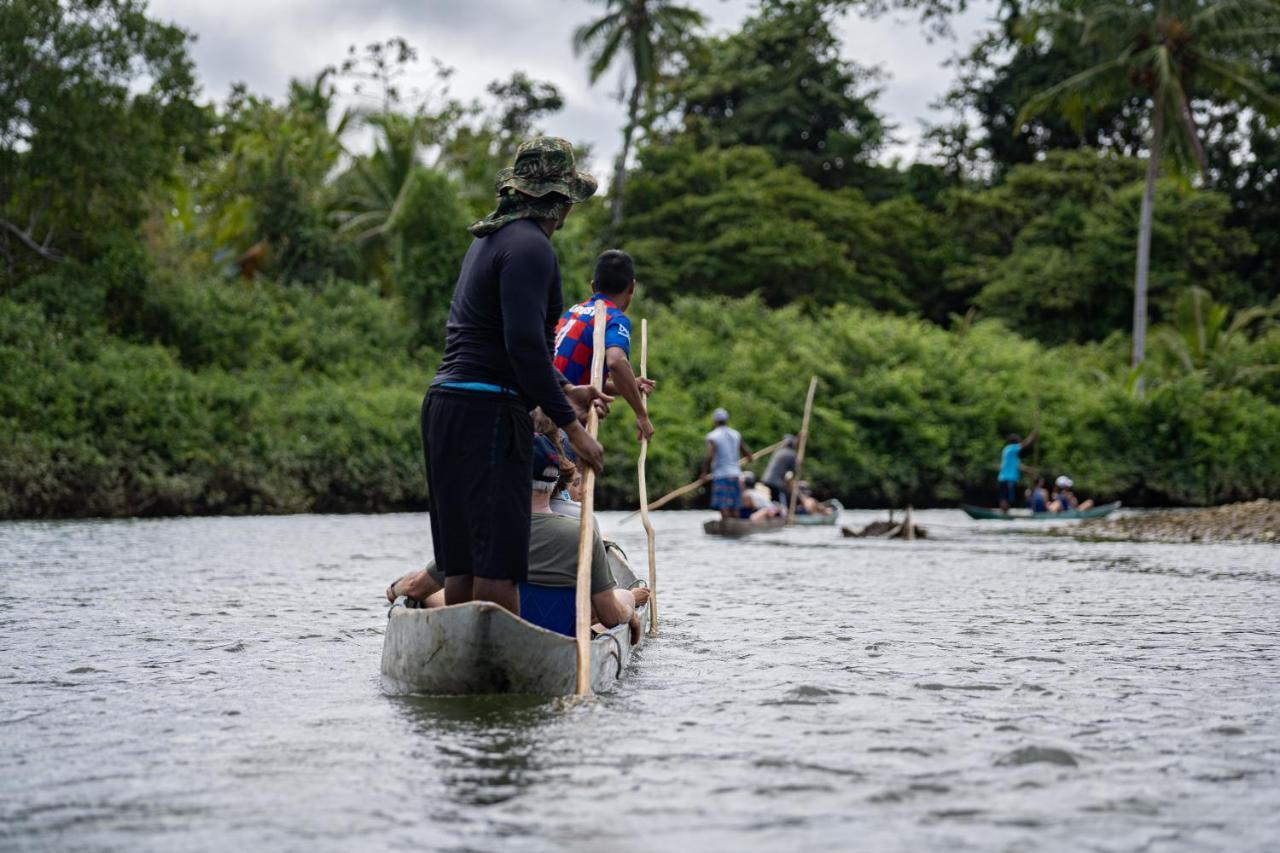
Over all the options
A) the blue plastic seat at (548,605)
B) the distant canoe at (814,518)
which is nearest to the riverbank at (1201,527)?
the distant canoe at (814,518)

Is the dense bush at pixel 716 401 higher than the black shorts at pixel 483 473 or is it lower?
higher

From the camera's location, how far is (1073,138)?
47.4 metres

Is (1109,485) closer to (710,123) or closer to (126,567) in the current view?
(710,123)

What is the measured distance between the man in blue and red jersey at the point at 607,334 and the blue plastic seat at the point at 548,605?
3.36 ft

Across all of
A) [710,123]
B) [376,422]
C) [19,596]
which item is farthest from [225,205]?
[19,596]

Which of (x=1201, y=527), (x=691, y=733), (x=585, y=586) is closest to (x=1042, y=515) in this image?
(x=1201, y=527)

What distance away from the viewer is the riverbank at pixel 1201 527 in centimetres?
2084

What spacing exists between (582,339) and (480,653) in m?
1.84

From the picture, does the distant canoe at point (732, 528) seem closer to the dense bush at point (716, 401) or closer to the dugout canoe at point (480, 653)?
the dense bush at point (716, 401)

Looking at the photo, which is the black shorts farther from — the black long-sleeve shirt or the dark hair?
the dark hair

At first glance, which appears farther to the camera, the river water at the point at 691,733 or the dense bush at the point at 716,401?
the dense bush at the point at 716,401

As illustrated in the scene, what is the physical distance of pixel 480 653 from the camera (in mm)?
6027

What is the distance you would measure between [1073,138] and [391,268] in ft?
73.7

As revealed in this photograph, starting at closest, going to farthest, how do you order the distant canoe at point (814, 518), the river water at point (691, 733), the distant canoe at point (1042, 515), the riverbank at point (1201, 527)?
the river water at point (691, 733), the riverbank at point (1201, 527), the distant canoe at point (814, 518), the distant canoe at point (1042, 515)
